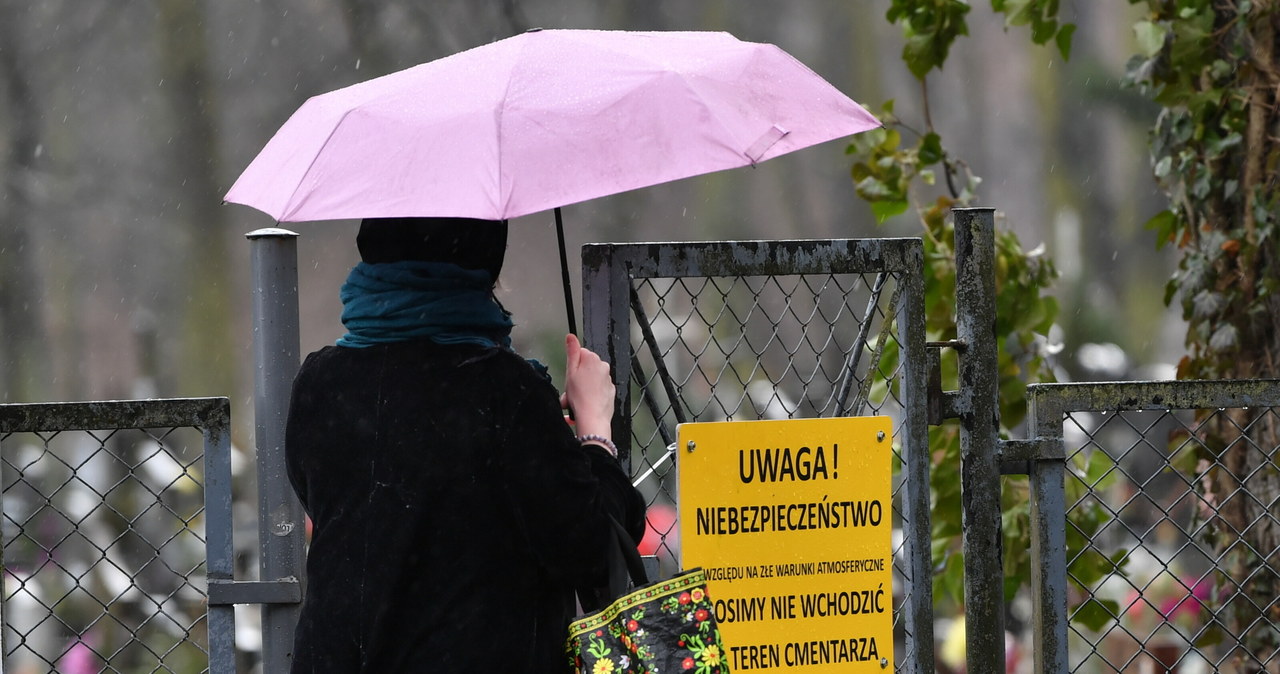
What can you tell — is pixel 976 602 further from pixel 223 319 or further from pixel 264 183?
pixel 223 319

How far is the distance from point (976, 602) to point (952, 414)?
32 centimetres

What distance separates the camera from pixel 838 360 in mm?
6414

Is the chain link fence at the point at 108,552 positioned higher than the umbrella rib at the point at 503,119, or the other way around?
the umbrella rib at the point at 503,119

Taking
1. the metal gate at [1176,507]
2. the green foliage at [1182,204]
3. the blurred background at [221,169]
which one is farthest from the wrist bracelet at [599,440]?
the blurred background at [221,169]

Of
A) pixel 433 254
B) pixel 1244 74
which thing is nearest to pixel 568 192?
pixel 433 254

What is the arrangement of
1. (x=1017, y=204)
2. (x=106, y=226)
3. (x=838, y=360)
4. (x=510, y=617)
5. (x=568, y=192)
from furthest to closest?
(x=1017, y=204) → (x=838, y=360) → (x=106, y=226) → (x=510, y=617) → (x=568, y=192)

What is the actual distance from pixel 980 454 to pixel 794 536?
1.21 ft

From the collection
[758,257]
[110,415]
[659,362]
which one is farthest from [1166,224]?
[110,415]

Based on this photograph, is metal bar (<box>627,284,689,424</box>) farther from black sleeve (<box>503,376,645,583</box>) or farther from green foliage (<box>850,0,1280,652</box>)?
green foliage (<box>850,0,1280,652</box>)

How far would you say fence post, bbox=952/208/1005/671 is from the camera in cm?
220

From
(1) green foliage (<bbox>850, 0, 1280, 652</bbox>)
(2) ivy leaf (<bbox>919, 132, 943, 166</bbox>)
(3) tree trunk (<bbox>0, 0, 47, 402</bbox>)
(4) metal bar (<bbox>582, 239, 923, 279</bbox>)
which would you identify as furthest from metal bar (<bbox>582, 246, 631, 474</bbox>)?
(3) tree trunk (<bbox>0, 0, 47, 402</bbox>)

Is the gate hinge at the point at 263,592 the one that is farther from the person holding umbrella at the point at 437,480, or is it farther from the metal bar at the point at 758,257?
the metal bar at the point at 758,257

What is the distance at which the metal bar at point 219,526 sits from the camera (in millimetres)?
2174

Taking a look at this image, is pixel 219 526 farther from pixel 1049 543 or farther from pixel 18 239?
pixel 18 239
